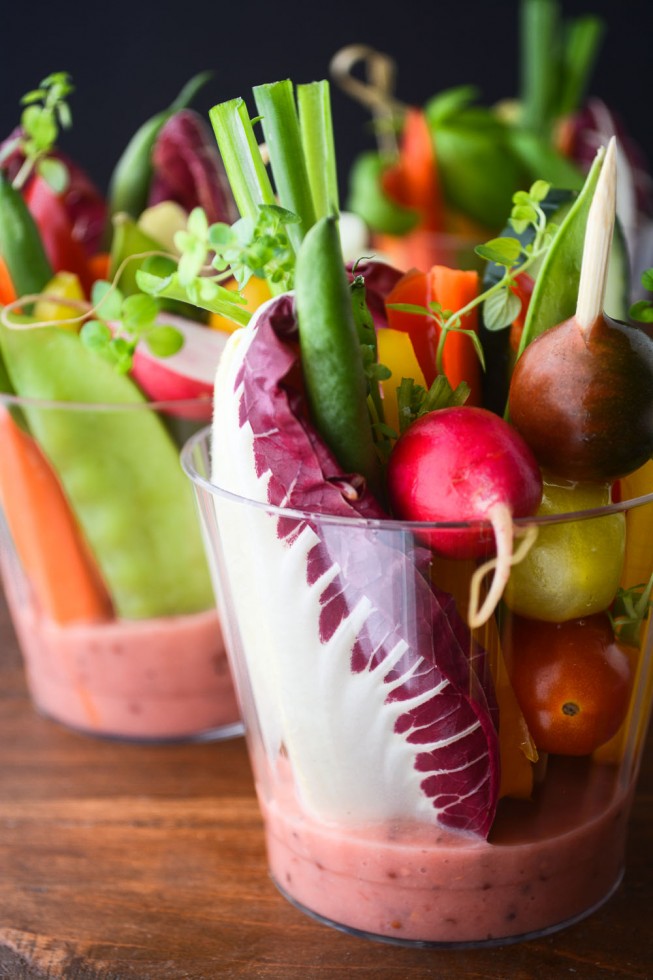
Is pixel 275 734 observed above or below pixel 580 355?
below

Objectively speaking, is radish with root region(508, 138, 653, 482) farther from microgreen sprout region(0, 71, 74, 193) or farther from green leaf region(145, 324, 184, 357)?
microgreen sprout region(0, 71, 74, 193)

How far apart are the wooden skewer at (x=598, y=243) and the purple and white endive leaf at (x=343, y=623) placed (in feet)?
0.38

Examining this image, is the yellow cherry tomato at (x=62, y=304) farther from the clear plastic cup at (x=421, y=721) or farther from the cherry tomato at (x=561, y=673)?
the cherry tomato at (x=561, y=673)

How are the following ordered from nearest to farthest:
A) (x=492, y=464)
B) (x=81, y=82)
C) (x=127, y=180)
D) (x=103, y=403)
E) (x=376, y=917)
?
(x=492, y=464) → (x=376, y=917) → (x=103, y=403) → (x=127, y=180) → (x=81, y=82)

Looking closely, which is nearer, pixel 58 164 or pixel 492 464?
pixel 492 464

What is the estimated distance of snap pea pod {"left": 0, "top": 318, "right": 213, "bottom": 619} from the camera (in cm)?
69

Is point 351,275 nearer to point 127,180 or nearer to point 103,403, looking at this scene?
point 103,403

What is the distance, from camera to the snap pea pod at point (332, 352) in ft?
1.37

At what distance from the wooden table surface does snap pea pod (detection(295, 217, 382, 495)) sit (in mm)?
237

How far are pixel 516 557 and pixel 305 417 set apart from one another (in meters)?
0.10

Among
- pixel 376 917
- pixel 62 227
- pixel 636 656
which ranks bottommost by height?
pixel 376 917

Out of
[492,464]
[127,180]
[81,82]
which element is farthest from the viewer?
[81,82]

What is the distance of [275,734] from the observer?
0.54 m

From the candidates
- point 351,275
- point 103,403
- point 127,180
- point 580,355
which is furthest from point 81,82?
point 580,355
